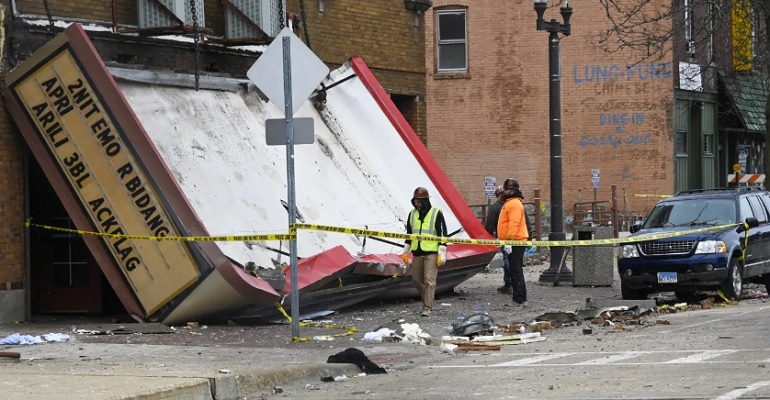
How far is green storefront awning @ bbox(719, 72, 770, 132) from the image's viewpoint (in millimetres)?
40391

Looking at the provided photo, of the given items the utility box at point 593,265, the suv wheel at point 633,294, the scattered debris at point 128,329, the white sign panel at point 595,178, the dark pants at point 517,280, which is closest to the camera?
the scattered debris at point 128,329

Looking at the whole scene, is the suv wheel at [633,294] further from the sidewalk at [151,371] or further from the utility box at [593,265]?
the sidewalk at [151,371]

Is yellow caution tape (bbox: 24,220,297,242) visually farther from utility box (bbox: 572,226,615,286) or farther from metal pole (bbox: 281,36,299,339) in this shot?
utility box (bbox: 572,226,615,286)

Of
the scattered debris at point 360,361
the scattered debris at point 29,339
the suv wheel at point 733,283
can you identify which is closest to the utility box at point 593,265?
the suv wheel at point 733,283

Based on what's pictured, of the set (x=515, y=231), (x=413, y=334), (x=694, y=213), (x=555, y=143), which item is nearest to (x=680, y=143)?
(x=555, y=143)

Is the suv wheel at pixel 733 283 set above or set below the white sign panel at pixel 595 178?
below

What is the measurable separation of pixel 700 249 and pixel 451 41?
21.7 metres

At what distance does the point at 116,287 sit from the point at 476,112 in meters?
25.4

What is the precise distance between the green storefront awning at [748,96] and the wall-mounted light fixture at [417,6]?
19904mm

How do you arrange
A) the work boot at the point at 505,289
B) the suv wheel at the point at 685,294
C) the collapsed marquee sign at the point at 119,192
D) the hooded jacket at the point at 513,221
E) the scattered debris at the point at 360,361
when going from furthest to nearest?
the work boot at the point at 505,289
the suv wheel at the point at 685,294
the hooded jacket at the point at 513,221
the collapsed marquee sign at the point at 119,192
the scattered debris at the point at 360,361

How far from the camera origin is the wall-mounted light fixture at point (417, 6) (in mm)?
22219

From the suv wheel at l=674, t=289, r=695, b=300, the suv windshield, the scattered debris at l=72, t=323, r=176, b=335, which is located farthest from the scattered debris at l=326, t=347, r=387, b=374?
the suv wheel at l=674, t=289, r=695, b=300

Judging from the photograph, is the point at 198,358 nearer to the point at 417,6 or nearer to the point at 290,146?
the point at 290,146

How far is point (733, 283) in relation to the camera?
61.9ft
